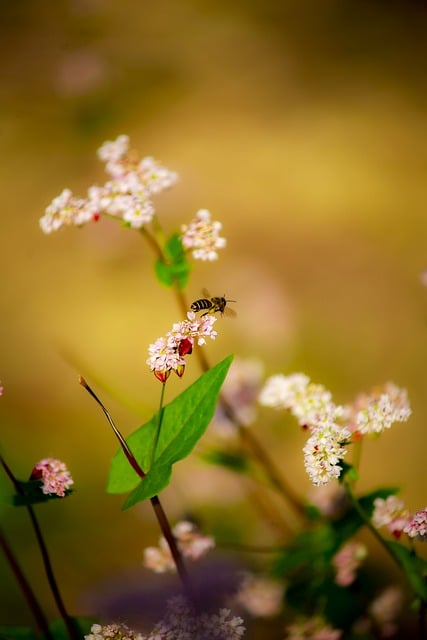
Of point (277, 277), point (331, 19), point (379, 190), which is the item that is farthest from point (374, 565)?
point (331, 19)

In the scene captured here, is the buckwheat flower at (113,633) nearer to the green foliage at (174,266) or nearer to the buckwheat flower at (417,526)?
the buckwheat flower at (417,526)

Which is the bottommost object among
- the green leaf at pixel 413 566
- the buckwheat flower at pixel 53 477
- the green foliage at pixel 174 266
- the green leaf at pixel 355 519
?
the green leaf at pixel 413 566

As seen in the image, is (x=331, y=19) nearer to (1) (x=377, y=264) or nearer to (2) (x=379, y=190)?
(2) (x=379, y=190)

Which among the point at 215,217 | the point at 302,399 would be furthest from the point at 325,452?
the point at 215,217

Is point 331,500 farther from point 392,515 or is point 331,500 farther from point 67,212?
point 67,212

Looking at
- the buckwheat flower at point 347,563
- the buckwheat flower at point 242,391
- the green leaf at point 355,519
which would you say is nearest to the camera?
the green leaf at point 355,519

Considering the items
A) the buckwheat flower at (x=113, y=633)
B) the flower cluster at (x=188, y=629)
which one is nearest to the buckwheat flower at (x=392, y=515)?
the flower cluster at (x=188, y=629)
